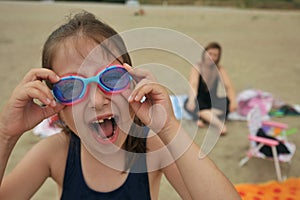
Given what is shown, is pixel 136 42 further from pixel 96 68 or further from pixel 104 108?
pixel 104 108

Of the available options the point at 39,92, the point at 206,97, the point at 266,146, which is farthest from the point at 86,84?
the point at 206,97

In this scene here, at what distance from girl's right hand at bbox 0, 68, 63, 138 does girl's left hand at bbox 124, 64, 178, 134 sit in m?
0.30

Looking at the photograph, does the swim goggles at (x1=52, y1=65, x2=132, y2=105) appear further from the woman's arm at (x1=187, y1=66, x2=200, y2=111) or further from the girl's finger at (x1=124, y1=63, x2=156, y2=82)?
the woman's arm at (x1=187, y1=66, x2=200, y2=111)

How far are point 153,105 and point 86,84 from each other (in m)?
0.26

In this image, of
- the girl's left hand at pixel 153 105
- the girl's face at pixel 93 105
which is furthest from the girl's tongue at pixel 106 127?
the girl's left hand at pixel 153 105

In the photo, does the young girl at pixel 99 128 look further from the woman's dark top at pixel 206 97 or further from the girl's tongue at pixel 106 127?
the woman's dark top at pixel 206 97

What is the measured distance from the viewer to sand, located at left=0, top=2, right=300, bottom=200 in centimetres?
427

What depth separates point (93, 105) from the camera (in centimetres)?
144

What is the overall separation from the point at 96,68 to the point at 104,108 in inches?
6.2

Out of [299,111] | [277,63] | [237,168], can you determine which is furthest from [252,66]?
[237,168]

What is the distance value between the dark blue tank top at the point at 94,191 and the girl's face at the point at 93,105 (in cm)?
21

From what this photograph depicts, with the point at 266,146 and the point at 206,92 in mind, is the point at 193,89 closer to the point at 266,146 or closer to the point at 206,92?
the point at 206,92

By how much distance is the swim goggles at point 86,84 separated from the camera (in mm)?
1412

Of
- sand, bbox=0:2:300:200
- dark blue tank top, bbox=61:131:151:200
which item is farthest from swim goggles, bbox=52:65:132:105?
dark blue tank top, bbox=61:131:151:200
